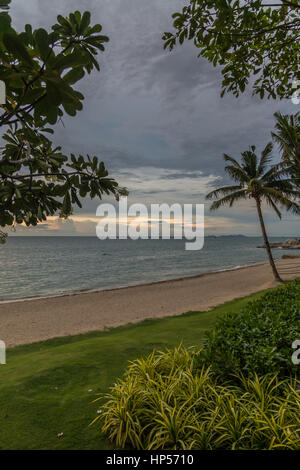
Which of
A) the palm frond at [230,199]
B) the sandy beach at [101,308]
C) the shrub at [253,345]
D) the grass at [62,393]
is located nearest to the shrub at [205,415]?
the shrub at [253,345]

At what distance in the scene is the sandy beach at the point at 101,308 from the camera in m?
13.0

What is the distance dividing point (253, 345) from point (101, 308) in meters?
15.3

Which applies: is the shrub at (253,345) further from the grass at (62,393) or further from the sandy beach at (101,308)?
the sandy beach at (101,308)

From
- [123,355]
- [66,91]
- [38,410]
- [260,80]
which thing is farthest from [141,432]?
[260,80]

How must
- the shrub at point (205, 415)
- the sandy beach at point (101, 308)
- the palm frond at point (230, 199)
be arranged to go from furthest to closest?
1. the palm frond at point (230, 199)
2. the sandy beach at point (101, 308)
3. the shrub at point (205, 415)

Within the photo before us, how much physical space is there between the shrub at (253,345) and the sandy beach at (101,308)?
9432 millimetres

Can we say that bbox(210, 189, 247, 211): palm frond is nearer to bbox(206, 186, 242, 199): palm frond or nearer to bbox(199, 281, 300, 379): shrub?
bbox(206, 186, 242, 199): palm frond

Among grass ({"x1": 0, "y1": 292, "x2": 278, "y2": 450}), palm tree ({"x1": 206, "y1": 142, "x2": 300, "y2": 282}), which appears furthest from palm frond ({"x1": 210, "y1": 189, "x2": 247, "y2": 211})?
grass ({"x1": 0, "y1": 292, "x2": 278, "y2": 450})

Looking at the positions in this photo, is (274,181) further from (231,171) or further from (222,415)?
(222,415)

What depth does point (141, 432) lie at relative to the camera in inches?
109

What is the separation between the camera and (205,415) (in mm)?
2900

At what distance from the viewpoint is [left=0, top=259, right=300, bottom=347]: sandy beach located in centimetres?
1302

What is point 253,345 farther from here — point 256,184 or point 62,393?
point 256,184

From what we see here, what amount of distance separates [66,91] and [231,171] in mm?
20518
